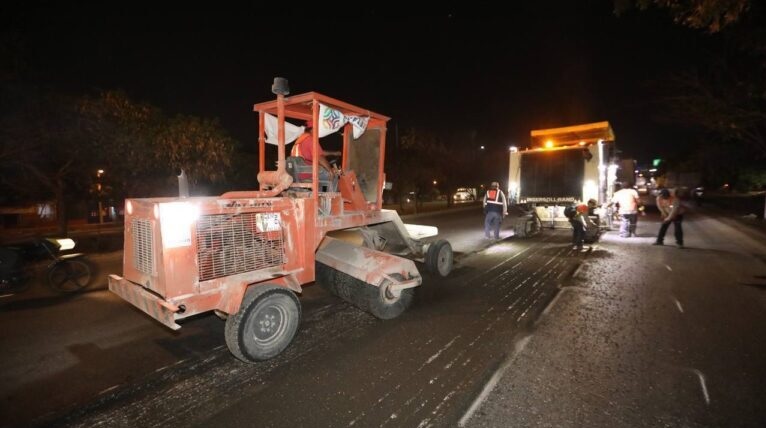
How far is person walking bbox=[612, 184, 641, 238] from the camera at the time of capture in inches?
456

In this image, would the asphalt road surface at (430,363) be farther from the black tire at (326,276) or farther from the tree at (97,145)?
the tree at (97,145)

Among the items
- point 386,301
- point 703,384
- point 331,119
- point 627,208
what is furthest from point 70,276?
point 627,208

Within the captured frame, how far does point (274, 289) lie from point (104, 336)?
7.99 ft

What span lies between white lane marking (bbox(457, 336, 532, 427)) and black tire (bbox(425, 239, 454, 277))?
111 inches

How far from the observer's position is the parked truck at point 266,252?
362cm

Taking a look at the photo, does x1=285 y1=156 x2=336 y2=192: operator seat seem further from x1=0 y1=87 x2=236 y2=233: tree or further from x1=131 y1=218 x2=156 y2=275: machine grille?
x1=0 y1=87 x2=236 y2=233: tree

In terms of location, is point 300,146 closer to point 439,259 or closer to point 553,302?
point 439,259

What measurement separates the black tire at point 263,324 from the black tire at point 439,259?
3.32 meters

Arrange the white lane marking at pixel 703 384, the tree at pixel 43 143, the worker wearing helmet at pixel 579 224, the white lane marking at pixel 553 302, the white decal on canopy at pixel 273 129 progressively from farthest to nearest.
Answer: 1. the worker wearing helmet at pixel 579 224
2. the tree at pixel 43 143
3. the white decal on canopy at pixel 273 129
4. the white lane marking at pixel 553 302
5. the white lane marking at pixel 703 384

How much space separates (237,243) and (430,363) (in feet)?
7.47

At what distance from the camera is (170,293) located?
11.6 ft

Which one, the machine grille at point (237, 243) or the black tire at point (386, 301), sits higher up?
the machine grille at point (237, 243)

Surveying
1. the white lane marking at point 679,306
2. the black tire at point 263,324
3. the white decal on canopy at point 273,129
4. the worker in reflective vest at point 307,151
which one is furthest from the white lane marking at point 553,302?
the white decal on canopy at point 273,129

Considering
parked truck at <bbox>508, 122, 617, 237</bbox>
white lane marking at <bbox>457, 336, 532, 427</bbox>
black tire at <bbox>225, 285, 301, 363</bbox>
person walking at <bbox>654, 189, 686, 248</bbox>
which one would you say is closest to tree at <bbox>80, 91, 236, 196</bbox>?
black tire at <bbox>225, 285, 301, 363</bbox>
